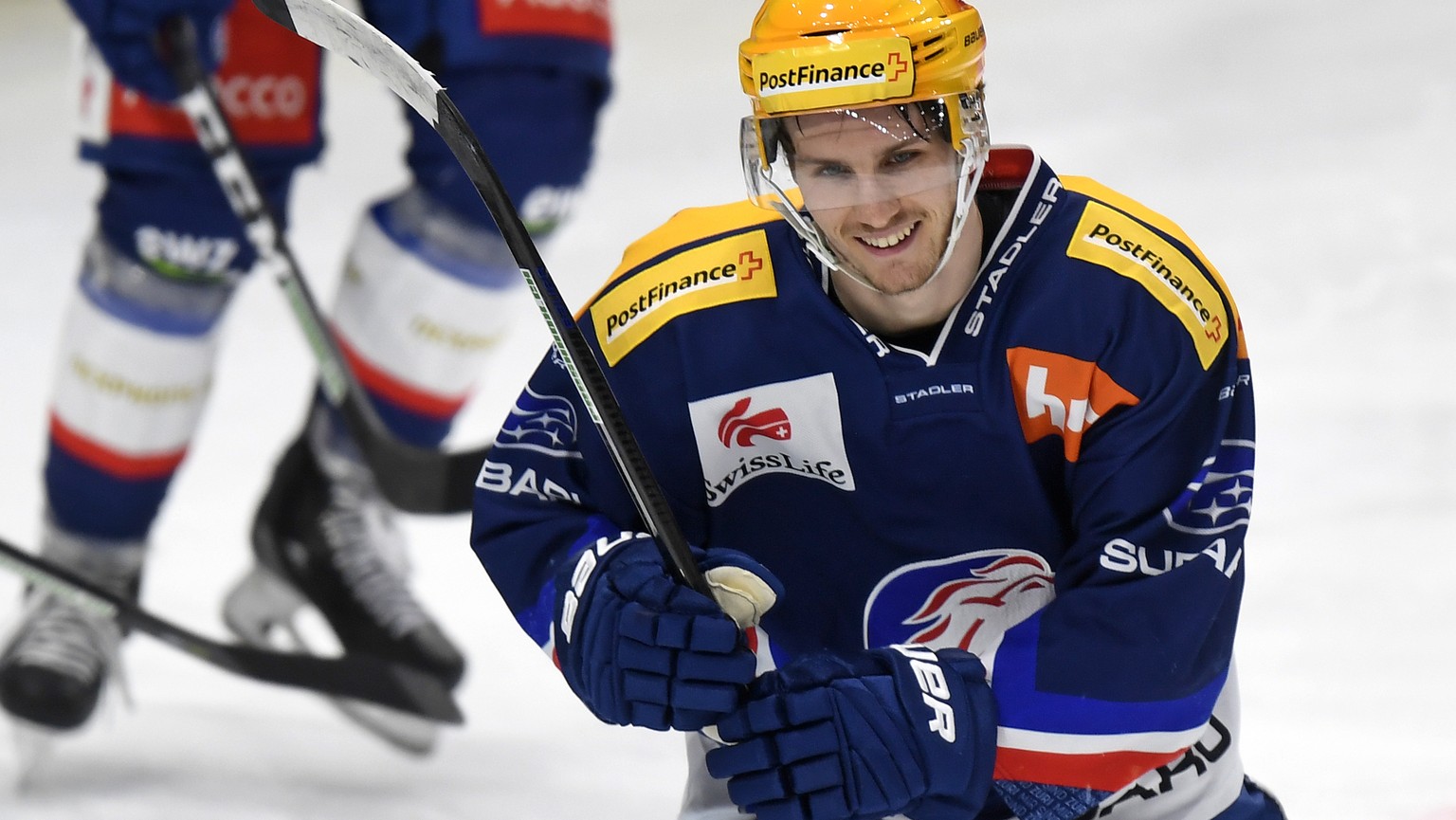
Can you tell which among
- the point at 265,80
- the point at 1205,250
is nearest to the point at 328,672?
the point at 265,80

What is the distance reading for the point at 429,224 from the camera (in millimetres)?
2547

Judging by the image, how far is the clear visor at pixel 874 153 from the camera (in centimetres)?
140

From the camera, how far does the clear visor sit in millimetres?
1396

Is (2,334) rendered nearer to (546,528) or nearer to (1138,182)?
(1138,182)

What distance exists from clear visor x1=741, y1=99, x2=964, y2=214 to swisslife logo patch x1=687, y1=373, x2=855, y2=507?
156 millimetres

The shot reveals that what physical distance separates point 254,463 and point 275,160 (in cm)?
93

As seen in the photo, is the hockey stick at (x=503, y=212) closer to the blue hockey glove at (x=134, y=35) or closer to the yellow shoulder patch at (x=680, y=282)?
the yellow shoulder patch at (x=680, y=282)

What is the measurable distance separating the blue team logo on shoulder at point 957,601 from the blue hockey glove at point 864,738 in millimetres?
201

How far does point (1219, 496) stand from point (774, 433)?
36cm

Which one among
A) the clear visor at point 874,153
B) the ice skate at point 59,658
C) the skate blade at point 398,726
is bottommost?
the skate blade at point 398,726

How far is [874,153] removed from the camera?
1400mm

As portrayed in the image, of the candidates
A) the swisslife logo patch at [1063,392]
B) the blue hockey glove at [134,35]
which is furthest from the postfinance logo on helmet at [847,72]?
the blue hockey glove at [134,35]

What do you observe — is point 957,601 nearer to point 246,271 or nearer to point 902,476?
point 902,476

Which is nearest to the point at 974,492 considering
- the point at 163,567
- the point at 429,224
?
the point at 429,224
